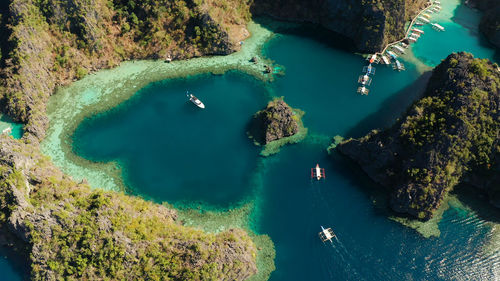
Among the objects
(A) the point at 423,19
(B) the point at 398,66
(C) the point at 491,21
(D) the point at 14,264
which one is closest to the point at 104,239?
(D) the point at 14,264

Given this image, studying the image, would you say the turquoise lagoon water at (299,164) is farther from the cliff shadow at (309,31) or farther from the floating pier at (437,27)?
the floating pier at (437,27)

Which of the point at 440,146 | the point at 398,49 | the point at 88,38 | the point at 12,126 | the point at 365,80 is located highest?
the point at 398,49

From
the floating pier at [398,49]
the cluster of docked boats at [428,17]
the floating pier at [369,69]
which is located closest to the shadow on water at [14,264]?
the floating pier at [369,69]

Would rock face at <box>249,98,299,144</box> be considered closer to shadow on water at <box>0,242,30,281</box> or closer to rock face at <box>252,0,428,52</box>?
rock face at <box>252,0,428,52</box>

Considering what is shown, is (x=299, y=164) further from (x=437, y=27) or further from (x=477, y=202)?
(x=437, y=27)

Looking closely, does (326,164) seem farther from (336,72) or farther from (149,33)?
(149,33)

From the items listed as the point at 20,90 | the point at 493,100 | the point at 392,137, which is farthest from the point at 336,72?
the point at 20,90
